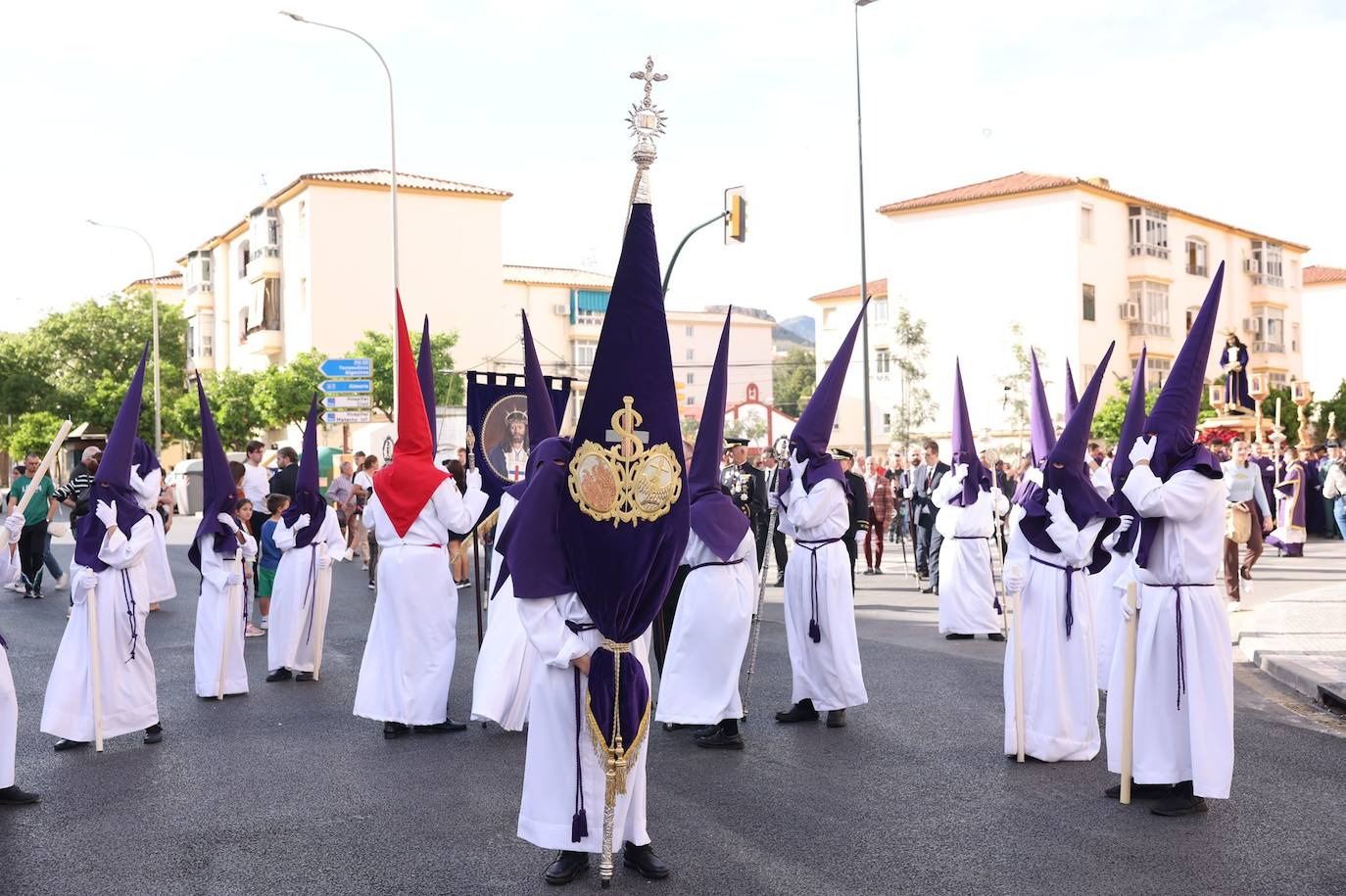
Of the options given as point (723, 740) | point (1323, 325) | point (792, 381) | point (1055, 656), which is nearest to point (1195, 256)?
point (1323, 325)

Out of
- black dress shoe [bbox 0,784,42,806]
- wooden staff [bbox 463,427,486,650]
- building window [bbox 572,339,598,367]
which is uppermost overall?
building window [bbox 572,339,598,367]

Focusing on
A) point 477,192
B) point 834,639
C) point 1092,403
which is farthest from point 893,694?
point 477,192

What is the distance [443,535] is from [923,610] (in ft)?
26.7

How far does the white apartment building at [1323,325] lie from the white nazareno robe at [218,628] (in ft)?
246

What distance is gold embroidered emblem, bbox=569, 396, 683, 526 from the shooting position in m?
5.37

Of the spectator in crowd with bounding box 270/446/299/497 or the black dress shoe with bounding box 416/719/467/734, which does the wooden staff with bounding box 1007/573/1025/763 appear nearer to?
the black dress shoe with bounding box 416/719/467/734

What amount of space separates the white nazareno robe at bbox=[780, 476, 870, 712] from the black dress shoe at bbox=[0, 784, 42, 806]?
4.94m

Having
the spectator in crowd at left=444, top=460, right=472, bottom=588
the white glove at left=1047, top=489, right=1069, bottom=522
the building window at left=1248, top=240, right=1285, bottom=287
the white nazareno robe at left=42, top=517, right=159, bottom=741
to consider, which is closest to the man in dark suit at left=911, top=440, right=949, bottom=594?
the spectator in crowd at left=444, top=460, right=472, bottom=588

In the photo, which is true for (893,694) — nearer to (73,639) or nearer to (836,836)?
(836,836)

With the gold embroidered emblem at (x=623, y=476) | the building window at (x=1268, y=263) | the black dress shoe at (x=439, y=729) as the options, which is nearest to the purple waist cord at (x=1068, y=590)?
the gold embroidered emblem at (x=623, y=476)

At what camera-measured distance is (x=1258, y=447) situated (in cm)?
2423

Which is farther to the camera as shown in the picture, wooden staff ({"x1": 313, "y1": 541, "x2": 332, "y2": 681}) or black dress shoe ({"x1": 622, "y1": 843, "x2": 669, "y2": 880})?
wooden staff ({"x1": 313, "y1": 541, "x2": 332, "y2": 681})

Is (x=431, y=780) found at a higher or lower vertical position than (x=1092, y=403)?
lower

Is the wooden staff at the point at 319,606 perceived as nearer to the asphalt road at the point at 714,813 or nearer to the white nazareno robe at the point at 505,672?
the asphalt road at the point at 714,813
